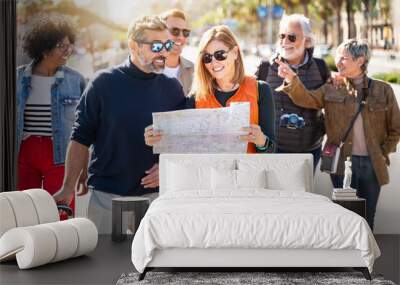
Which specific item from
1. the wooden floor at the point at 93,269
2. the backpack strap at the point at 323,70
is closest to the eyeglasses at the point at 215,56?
the backpack strap at the point at 323,70

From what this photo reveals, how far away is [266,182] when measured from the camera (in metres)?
8.17

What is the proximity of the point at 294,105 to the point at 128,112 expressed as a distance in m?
1.78

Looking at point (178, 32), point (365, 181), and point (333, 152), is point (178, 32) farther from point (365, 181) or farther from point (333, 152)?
point (365, 181)

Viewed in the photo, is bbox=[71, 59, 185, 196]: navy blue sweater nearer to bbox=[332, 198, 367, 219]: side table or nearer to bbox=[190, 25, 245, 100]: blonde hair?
bbox=[190, 25, 245, 100]: blonde hair

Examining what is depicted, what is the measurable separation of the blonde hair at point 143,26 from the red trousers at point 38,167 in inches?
58.2

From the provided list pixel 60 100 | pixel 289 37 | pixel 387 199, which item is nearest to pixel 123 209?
pixel 60 100

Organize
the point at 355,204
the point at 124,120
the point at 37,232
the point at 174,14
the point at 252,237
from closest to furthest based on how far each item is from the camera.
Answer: the point at 252,237 → the point at 37,232 → the point at 355,204 → the point at 124,120 → the point at 174,14

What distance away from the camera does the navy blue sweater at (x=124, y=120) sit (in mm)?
8883

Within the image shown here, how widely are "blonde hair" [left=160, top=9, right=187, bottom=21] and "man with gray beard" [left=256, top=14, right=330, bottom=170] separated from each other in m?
1.00

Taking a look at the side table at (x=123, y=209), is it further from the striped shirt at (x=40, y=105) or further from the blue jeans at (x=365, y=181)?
the blue jeans at (x=365, y=181)

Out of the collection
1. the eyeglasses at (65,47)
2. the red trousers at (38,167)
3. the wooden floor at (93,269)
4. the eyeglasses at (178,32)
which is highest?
the eyeglasses at (178,32)

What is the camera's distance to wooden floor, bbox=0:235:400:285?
21.2 ft

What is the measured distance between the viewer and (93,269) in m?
6.97

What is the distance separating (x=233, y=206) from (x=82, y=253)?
5.41 ft
